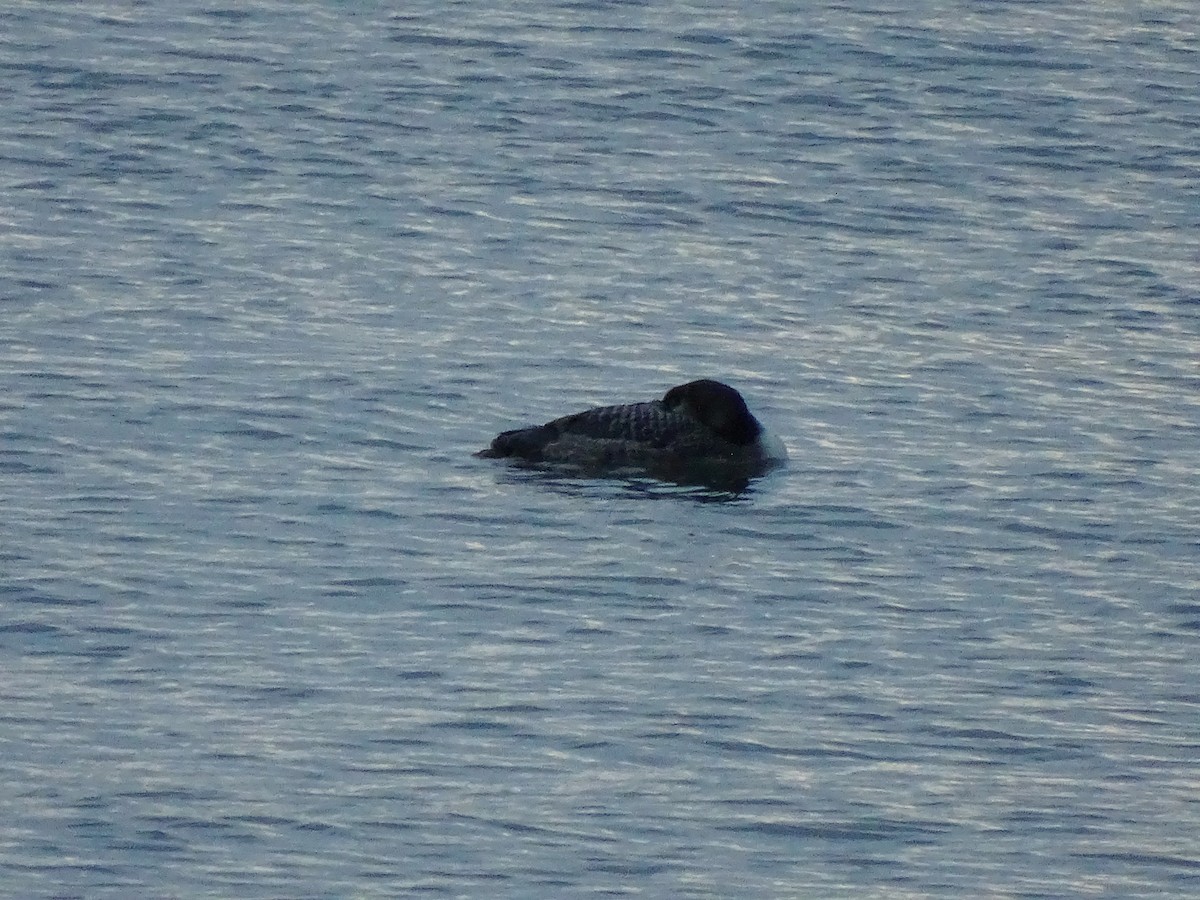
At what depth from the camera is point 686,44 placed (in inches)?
883

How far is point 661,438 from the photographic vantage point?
1262 cm

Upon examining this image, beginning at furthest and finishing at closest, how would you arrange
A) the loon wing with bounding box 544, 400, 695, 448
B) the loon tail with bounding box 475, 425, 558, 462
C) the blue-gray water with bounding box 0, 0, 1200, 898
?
the loon wing with bounding box 544, 400, 695, 448, the loon tail with bounding box 475, 425, 558, 462, the blue-gray water with bounding box 0, 0, 1200, 898

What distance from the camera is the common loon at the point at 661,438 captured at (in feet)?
40.5

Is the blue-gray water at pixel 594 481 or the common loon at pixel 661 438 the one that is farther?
the common loon at pixel 661 438

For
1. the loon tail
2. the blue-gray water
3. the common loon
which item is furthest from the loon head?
the loon tail

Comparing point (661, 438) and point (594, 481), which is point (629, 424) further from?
point (594, 481)

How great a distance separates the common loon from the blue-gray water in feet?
0.80

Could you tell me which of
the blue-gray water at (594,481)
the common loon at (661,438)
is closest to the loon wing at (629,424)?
the common loon at (661,438)

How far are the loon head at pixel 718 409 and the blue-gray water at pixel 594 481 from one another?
1.16ft

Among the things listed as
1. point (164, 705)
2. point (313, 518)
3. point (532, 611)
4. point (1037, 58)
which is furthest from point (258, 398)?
point (1037, 58)

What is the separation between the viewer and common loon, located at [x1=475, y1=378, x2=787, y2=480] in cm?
1234

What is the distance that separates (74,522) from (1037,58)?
12.8 metres

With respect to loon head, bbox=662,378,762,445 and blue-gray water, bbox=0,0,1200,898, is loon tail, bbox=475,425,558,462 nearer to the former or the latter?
blue-gray water, bbox=0,0,1200,898

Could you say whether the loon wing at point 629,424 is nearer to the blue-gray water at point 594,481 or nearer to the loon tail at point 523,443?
the loon tail at point 523,443
